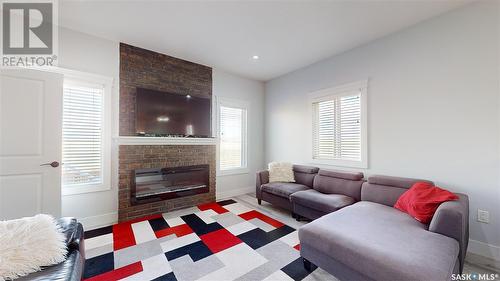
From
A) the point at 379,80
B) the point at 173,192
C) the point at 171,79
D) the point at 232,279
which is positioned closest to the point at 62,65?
the point at 171,79

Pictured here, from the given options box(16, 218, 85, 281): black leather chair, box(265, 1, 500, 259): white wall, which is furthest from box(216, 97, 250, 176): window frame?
box(16, 218, 85, 281): black leather chair

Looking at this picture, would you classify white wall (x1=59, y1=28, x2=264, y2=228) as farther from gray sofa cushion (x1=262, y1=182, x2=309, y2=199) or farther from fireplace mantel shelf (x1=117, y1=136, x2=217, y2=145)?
gray sofa cushion (x1=262, y1=182, x2=309, y2=199)

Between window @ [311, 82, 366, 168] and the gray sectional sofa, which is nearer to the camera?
the gray sectional sofa

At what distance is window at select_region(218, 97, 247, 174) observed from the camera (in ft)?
13.8

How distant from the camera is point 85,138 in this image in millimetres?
2762

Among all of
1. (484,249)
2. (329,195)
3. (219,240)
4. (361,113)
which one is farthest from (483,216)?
(219,240)

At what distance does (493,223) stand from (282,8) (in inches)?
126

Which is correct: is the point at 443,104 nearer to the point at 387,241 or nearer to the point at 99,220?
the point at 387,241

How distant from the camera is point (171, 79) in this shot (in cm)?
346

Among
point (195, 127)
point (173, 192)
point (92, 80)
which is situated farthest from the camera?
point (195, 127)

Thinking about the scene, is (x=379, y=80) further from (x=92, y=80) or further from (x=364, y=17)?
(x=92, y=80)

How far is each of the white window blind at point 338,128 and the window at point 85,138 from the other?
3.54 meters

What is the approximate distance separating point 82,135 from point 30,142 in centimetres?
53

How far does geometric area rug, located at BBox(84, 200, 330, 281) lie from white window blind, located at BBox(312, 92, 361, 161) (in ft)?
5.20
